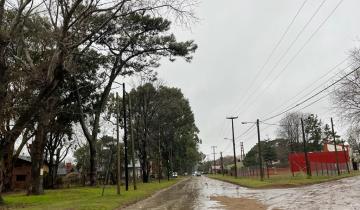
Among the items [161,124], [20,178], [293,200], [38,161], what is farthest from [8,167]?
[161,124]

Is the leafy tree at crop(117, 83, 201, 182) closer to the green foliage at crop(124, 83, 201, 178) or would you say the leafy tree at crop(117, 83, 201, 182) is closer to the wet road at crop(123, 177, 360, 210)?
the green foliage at crop(124, 83, 201, 178)

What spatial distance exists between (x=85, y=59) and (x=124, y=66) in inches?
166

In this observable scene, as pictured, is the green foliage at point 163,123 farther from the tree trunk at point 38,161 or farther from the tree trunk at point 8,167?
the tree trunk at point 38,161

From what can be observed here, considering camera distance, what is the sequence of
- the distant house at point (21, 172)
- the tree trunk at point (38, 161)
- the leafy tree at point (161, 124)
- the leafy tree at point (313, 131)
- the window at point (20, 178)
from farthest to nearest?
1. the leafy tree at point (313, 131)
2. the leafy tree at point (161, 124)
3. the window at point (20, 178)
4. the distant house at point (21, 172)
5. the tree trunk at point (38, 161)

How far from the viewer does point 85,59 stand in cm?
4375

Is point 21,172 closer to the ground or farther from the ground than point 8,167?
farther from the ground

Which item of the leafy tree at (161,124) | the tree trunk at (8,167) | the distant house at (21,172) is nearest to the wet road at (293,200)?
the tree trunk at (8,167)

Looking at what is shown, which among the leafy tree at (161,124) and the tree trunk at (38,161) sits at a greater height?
the leafy tree at (161,124)

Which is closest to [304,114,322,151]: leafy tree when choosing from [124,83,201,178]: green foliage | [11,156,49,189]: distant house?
[124,83,201,178]: green foliage

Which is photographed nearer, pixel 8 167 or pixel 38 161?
pixel 38 161

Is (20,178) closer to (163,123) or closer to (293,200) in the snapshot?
(163,123)

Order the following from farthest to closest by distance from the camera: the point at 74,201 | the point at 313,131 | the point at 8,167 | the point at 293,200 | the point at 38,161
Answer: the point at 313,131
the point at 8,167
the point at 38,161
the point at 74,201
the point at 293,200

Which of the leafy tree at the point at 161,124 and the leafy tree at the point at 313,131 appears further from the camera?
the leafy tree at the point at 313,131

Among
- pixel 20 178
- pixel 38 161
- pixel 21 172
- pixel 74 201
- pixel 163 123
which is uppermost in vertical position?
pixel 163 123
